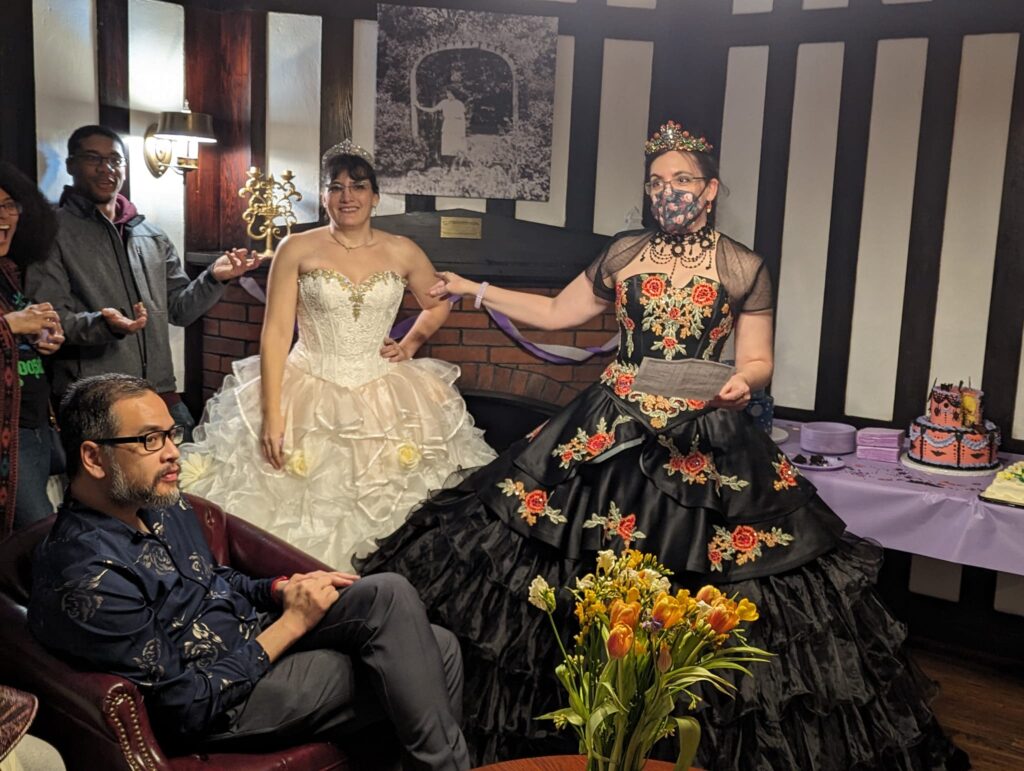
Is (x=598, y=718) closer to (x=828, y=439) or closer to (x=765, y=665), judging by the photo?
(x=765, y=665)

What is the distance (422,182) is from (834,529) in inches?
89.6

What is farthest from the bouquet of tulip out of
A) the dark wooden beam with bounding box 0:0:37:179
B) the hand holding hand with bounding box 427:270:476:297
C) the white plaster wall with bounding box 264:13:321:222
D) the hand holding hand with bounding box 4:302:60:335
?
the white plaster wall with bounding box 264:13:321:222

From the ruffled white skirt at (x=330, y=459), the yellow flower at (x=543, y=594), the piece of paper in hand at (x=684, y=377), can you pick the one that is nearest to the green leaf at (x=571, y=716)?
the yellow flower at (x=543, y=594)

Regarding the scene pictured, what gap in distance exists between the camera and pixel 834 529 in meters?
2.90

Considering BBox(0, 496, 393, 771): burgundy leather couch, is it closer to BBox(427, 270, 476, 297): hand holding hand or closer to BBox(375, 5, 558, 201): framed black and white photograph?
BBox(427, 270, 476, 297): hand holding hand

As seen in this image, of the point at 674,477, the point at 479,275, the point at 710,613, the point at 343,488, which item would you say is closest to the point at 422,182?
the point at 479,275

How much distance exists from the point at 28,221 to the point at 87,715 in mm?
1740

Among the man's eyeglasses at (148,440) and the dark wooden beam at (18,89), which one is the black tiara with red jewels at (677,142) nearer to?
the man's eyeglasses at (148,440)

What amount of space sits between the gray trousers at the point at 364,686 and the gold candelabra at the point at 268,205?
208cm

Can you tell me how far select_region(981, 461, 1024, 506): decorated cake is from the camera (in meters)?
3.37

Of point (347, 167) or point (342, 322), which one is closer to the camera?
point (347, 167)

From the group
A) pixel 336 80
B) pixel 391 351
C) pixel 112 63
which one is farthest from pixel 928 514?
pixel 112 63

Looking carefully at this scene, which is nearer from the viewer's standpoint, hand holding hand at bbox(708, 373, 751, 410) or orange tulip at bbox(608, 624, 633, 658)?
orange tulip at bbox(608, 624, 633, 658)

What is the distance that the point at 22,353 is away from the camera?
3004mm
